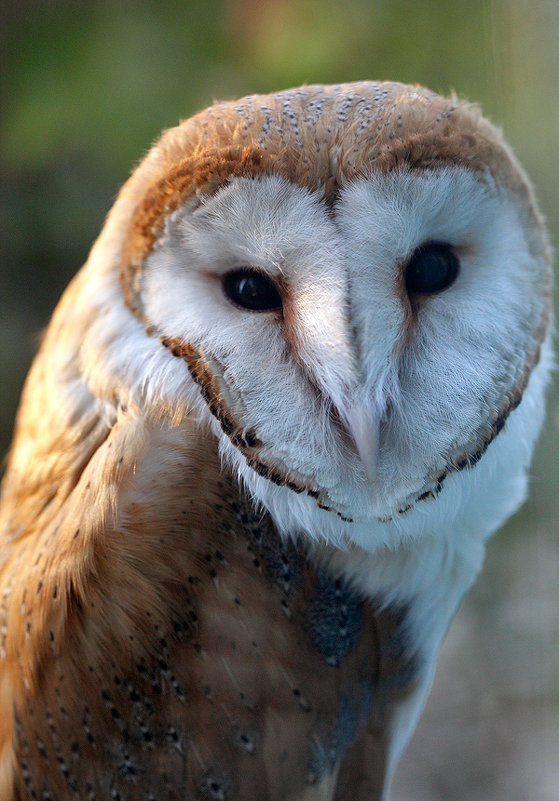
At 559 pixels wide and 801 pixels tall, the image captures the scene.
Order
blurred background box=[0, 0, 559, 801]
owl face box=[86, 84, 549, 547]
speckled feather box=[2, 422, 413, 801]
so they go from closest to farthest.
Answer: owl face box=[86, 84, 549, 547] → speckled feather box=[2, 422, 413, 801] → blurred background box=[0, 0, 559, 801]

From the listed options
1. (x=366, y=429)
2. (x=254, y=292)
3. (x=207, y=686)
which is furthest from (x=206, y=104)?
(x=207, y=686)

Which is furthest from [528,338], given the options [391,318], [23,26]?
[23,26]

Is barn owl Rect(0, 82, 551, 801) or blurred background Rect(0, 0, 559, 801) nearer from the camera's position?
barn owl Rect(0, 82, 551, 801)

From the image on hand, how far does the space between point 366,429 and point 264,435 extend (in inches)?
4.9

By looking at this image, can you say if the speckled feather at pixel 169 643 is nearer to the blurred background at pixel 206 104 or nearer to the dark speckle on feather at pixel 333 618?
the dark speckle on feather at pixel 333 618

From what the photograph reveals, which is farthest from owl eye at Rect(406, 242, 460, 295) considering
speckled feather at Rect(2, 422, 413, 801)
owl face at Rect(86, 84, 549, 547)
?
speckled feather at Rect(2, 422, 413, 801)

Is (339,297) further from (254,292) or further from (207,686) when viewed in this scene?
(207,686)

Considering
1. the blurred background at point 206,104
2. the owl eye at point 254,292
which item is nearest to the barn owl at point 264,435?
the owl eye at point 254,292

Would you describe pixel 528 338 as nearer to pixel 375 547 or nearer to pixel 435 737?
pixel 375 547

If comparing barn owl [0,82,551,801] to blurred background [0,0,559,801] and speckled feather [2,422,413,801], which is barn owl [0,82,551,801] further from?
blurred background [0,0,559,801]

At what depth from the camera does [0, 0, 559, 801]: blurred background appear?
69.4 inches

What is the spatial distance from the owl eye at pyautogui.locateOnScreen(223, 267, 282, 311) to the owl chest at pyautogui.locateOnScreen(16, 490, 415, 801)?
0.26m

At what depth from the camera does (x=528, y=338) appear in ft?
3.19

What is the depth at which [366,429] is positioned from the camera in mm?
836
